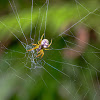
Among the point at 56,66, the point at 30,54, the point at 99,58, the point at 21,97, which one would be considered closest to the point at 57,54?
the point at 56,66

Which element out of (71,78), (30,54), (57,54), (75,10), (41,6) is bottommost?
(71,78)

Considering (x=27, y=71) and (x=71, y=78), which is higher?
(x=27, y=71)

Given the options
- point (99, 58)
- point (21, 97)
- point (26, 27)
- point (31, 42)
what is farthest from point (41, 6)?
point (21, 97)

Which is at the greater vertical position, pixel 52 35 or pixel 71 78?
pixel 52 35

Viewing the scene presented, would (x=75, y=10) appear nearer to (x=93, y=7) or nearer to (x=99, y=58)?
(x=93, y=7)

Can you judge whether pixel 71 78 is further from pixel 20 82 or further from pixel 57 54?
pixel 20 82

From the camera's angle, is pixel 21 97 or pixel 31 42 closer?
pixel 21 97
